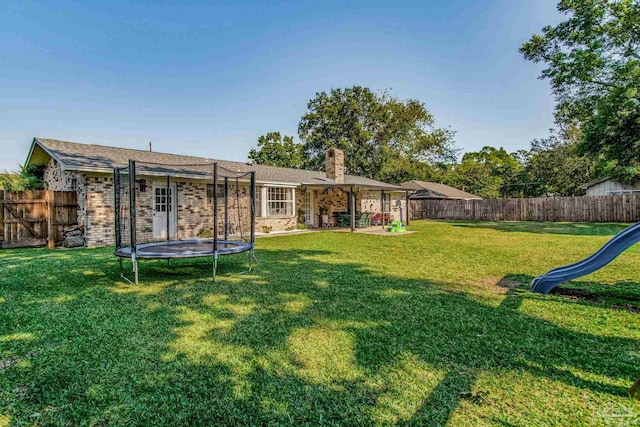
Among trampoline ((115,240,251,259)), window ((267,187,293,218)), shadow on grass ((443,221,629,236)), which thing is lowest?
shadow on grass ((443,221,629,236))

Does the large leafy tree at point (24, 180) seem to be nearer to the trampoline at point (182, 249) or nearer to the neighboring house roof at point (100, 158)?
the neighboring house roof at point (100, 158)

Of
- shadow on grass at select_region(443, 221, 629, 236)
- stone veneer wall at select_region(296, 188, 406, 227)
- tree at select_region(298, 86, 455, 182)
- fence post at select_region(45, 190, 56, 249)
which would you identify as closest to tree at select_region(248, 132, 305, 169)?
tree at select_region(298, 86, 455, 182)

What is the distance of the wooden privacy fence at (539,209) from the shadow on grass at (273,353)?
2246 cm

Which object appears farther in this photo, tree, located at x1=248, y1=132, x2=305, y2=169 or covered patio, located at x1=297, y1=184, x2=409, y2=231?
tree, located at x1=248, y1=132, x2=305, y2=169

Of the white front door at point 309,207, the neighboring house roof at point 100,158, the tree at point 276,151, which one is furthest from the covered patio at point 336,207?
the tree at point 276,151

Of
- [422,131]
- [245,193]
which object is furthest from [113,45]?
[422,131]

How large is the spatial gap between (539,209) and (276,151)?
98.4 feet

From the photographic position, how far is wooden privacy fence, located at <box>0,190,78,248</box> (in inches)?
390

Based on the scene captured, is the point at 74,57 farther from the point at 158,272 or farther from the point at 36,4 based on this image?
the point at 158,272

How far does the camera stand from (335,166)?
19.6 metres

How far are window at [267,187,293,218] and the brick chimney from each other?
14.0ft

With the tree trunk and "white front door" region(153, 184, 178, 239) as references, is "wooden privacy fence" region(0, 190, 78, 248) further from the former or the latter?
the tree trunk

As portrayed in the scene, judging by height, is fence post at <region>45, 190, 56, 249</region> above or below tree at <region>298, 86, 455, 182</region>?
below

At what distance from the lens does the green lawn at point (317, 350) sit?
2254mm
